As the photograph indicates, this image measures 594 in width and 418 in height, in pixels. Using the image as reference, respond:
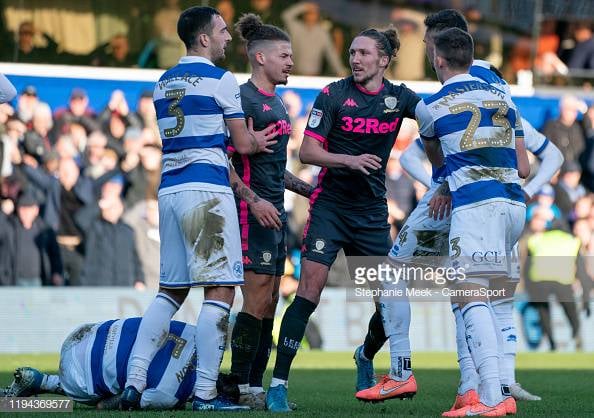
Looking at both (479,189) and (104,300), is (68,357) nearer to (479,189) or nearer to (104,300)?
(479,189)

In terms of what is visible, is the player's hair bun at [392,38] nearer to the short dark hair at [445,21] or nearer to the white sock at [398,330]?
the short dark hair at [445,21]

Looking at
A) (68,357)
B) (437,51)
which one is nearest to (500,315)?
(437,51)

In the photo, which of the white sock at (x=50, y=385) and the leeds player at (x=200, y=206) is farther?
the white sock at (x=50, y=385)

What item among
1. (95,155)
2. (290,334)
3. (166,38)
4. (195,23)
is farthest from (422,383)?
(166,38)

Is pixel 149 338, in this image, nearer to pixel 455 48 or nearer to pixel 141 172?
pixel 455 48

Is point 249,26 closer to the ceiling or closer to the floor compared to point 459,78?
closer to the ceiling

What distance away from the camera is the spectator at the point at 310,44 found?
2084 cm

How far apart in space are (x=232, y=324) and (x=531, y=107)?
483 inches

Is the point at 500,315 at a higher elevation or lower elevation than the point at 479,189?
lower

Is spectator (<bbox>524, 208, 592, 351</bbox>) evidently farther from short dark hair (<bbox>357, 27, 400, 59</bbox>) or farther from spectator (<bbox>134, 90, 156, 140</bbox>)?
short dark hair (<bbox>357, 27, 400, 59</bbox>)

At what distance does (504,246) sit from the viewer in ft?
27.5

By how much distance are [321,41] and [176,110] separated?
41.4ft

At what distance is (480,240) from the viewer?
8250mm

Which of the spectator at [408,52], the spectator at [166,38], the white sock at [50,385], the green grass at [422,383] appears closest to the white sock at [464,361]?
the green grass at [422,383]
